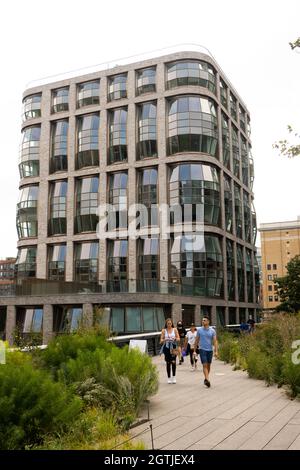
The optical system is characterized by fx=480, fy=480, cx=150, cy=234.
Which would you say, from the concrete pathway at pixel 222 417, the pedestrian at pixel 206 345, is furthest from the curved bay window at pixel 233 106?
the concrete pathway at pixel 222 417

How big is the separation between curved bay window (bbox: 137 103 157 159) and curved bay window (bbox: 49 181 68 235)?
8.88 meters

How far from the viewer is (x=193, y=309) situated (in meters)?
41.4

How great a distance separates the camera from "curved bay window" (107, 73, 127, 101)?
48.2 m

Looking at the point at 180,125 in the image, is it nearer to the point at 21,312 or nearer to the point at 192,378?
the point at 21,312

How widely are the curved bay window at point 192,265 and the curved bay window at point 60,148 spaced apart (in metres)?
15.1

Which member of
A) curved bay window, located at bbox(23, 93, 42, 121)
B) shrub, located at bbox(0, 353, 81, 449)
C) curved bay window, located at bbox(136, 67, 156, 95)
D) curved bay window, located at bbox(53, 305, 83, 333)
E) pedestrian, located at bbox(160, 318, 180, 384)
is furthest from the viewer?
curved bay window, located at bbox(23, 93, 42, 121)

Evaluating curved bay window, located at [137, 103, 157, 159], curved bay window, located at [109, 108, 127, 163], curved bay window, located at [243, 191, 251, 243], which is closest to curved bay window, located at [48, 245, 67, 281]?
curved bay window, located at [109, 108, 127, 163]

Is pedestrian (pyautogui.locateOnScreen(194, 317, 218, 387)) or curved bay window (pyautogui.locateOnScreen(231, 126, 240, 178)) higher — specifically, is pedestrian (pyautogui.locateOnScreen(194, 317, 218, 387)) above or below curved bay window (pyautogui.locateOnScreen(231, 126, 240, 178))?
below

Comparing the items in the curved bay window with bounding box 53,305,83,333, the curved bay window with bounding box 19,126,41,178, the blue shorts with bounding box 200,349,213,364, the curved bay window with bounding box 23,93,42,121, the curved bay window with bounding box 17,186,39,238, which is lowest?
the blue shorts with bounding box 200,349,213,364

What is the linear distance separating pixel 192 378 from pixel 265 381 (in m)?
2.61

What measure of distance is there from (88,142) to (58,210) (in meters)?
7.48

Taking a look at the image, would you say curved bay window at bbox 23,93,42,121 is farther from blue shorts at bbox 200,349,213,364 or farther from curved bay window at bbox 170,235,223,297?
blue shorts at bbox 200,349,213,364

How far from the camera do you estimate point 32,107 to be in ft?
171
